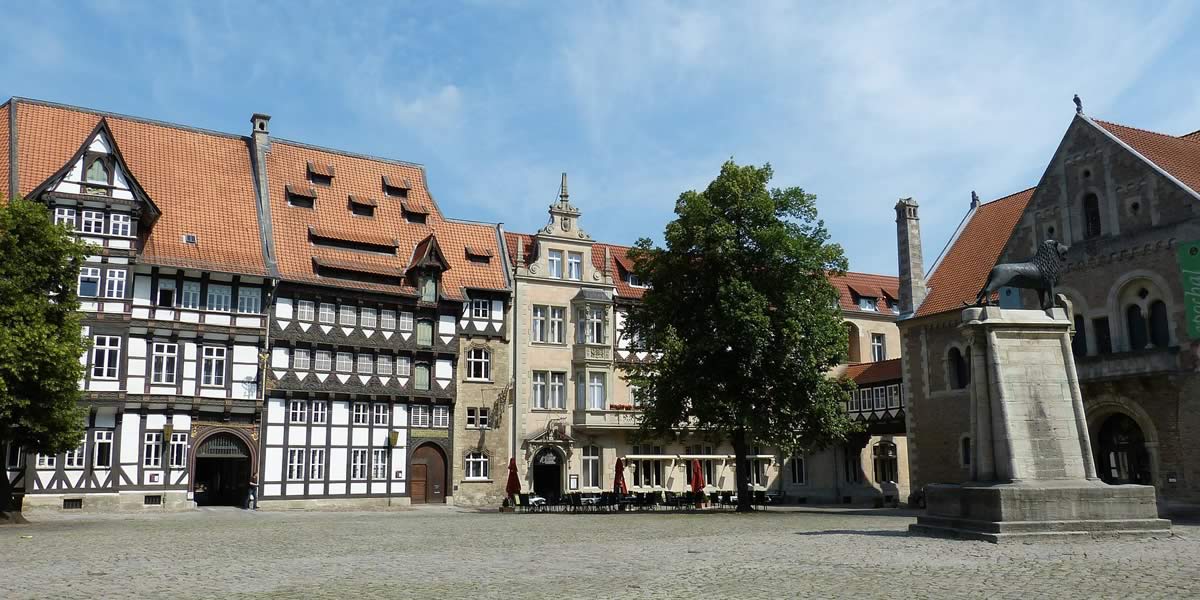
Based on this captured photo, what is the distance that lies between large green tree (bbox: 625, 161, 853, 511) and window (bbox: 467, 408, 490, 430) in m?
11.7

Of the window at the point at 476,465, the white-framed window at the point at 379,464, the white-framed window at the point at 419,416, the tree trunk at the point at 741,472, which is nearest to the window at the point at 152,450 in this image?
the white-framed window at the point at 379,464

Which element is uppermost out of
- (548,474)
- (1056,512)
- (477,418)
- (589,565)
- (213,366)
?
(213,366)

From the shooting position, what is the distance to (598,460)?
48562 mm

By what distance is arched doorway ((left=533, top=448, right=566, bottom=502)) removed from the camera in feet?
155

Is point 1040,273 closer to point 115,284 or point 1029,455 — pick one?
point 1029,455

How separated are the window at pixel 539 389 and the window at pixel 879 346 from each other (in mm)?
21541

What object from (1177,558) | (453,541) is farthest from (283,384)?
(1177,558)

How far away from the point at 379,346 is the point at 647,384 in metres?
13.5

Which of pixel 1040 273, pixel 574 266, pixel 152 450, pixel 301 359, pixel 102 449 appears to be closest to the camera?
pixel 1040 273

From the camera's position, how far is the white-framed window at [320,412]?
41588mm

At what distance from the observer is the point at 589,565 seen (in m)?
14.7

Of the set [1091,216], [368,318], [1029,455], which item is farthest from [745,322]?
[368,318]

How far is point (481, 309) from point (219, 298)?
38.7 ft

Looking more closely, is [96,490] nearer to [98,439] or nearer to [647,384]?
[98,439]
